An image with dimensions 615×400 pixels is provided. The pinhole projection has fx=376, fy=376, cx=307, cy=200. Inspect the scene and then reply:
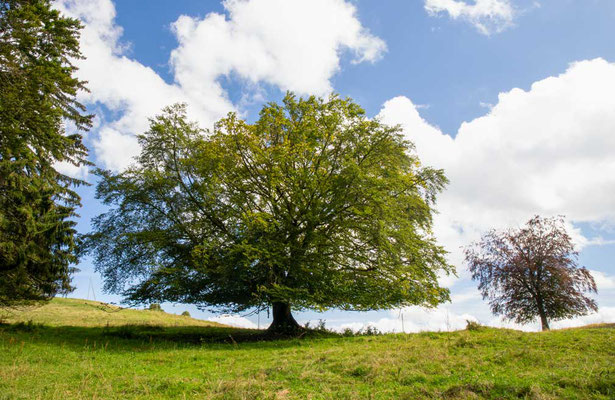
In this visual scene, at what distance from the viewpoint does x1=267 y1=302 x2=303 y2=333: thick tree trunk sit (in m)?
20.0

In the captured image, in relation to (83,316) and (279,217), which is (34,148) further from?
(83,316)

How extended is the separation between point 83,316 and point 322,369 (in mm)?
23287

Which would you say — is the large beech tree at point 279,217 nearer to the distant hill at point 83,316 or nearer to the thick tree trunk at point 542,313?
the distant hill at point 83,316

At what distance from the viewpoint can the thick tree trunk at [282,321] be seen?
20.0m

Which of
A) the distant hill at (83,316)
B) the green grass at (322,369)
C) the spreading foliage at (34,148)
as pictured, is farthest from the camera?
the distant hill at (83,316)

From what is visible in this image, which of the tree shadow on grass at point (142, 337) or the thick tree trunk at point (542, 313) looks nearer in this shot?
the tree shadow on grass at point (142, 337)

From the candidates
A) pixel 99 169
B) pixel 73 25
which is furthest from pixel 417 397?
pixel 73 25

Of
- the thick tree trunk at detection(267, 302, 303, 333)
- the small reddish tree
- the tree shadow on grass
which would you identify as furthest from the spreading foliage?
the small reddish tree

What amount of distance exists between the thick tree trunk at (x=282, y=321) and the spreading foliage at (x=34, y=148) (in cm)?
1087

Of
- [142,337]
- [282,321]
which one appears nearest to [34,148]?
[142,337]

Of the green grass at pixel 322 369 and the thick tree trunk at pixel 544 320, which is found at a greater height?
the thick tree trunk at pixel 544 320

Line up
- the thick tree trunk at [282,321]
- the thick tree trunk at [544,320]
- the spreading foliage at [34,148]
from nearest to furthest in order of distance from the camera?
the spreading foliage at [34,148]
the thick tree trunk at [282,321]
the thick tree trunk at [544,320]

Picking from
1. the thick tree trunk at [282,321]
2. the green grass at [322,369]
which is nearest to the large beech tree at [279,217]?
the thick tree trunk at [282,321]

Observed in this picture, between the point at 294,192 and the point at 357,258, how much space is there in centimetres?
445
